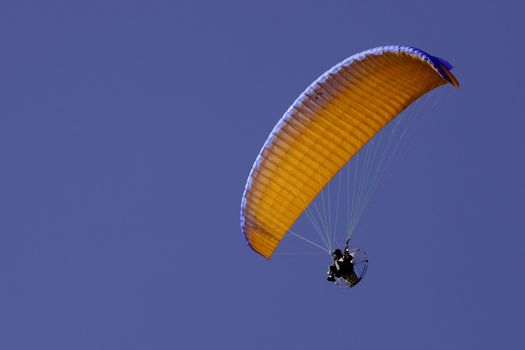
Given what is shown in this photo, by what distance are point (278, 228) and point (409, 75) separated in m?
4.69

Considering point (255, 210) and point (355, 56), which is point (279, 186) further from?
point (355, 56)

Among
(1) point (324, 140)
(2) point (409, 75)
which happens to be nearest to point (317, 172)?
(1) point (324, 140)

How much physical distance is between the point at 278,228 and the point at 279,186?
46.2 inches

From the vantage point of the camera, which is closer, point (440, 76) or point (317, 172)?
point (440, 76)

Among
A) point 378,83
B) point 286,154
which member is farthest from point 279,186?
point 378,83

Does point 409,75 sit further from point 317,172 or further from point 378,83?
point 317,172

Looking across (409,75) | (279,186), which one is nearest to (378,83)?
(409,75)

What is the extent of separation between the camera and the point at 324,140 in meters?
36.4

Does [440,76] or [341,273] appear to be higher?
[440,76]

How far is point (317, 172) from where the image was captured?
3669 centimetres

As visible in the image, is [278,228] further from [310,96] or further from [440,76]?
[440,76]

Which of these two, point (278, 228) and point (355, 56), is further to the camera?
point (278, 228)

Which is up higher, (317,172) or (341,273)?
(317,172)

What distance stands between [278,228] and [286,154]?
1943 mm
